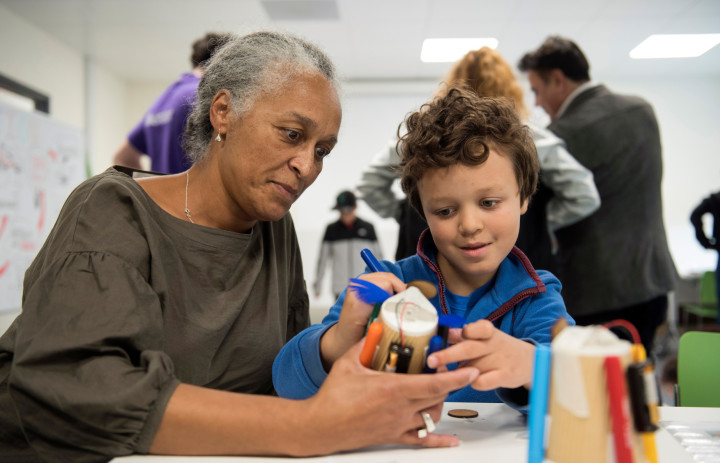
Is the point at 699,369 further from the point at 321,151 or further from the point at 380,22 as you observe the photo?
the point at 380,22

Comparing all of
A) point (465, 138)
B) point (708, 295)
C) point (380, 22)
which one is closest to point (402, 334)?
point (465, 138)

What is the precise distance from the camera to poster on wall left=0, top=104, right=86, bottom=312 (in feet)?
13.0

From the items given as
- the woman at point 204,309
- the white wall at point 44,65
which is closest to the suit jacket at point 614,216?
the woman at point 204,309

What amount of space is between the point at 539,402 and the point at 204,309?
665mm

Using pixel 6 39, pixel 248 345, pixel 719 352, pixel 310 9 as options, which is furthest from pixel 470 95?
pixel 6 39

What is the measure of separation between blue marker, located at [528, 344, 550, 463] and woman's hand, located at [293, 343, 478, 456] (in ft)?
0.42

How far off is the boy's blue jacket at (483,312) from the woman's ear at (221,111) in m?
0.41

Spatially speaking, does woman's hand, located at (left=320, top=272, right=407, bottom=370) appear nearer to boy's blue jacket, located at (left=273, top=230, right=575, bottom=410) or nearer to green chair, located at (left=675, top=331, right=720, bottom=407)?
boy's blue jacket, located at (left=273, top=230, right=575, bottom=410)

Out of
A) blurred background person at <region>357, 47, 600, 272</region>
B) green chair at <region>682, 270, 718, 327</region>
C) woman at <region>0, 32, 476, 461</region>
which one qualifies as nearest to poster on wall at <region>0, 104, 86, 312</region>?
blurred background person at <region>357, 47, 600, 272</region>

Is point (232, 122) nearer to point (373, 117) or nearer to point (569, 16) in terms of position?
point (569, 16)

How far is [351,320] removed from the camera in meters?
0.86

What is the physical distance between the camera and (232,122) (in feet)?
3.63

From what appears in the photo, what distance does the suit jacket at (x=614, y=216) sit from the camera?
2260 millimetres

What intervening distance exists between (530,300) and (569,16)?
477 centimetres
